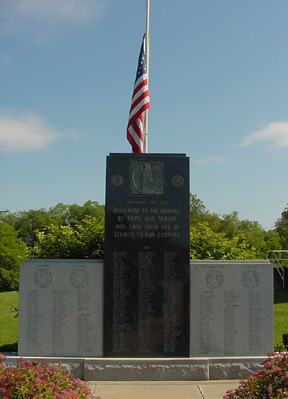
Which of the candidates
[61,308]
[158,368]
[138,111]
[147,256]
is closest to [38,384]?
[61,308]

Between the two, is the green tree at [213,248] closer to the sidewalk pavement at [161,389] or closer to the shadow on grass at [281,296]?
the sidewalk pavement at [161,389]

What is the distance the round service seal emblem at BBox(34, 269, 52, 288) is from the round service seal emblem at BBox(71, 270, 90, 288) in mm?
422

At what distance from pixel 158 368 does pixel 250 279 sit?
222 centimetres

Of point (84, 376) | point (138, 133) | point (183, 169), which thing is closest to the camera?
point (84, 376)

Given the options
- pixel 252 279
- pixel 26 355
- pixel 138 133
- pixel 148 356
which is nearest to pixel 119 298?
pixel 148 356

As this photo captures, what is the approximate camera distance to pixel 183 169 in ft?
27.1

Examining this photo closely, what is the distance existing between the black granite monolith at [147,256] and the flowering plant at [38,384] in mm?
2791

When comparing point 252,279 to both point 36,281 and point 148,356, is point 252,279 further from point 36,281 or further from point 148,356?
point 36,281

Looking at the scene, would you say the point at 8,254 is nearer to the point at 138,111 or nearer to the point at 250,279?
the point at 138,111

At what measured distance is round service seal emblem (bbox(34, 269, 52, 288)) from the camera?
318 inches

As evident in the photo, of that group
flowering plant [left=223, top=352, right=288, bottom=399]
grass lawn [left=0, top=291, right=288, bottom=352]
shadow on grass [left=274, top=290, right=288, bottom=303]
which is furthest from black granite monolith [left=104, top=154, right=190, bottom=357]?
shadow on grass [left=274, top=290, right=288, bottom=303]

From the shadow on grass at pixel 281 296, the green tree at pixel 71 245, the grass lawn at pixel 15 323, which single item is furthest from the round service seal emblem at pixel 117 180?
the shadow on grass at pixel 281 296

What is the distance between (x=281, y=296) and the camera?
24.6m

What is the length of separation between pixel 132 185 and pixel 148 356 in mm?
2982
